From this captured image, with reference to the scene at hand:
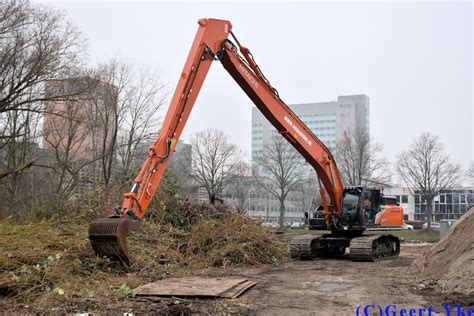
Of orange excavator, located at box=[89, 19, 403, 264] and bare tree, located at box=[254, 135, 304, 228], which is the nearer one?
orange excavator, located at box=[89, 19, 403, 264]

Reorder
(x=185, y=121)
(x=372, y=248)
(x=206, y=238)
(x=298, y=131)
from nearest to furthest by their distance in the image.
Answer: (x=185, y=121)
(x=206, y=238)
(x=298, y=131)
(x=372, y=248)

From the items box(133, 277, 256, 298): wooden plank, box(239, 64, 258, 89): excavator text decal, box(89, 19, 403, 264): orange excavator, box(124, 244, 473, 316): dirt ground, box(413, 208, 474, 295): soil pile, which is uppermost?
box(239, 64, 258, 89): excavator text decal

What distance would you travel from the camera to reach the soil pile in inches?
357

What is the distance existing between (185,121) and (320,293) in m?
4.69

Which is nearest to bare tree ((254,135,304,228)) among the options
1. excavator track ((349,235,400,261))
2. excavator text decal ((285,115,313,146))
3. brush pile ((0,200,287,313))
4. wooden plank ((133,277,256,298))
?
excavator track ((349,235,400,261))

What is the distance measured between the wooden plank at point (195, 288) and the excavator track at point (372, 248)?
5598 millimetres

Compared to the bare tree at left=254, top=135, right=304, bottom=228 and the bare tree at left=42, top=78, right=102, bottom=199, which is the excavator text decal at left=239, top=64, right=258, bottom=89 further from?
the bare tree at left=254, top=135, right=304, bottom=228

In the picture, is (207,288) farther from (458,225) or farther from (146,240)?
(458,225)

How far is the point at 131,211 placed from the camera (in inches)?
378

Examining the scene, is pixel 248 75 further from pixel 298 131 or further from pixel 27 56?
pixel 27 56

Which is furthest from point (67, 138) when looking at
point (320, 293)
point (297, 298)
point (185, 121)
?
point (297, 298)

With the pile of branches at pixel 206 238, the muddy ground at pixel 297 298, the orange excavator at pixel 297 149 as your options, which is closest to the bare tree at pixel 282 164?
the orange excavator at pixel 297 149

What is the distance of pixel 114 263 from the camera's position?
10141mm

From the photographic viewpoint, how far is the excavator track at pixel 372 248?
14.5 m
